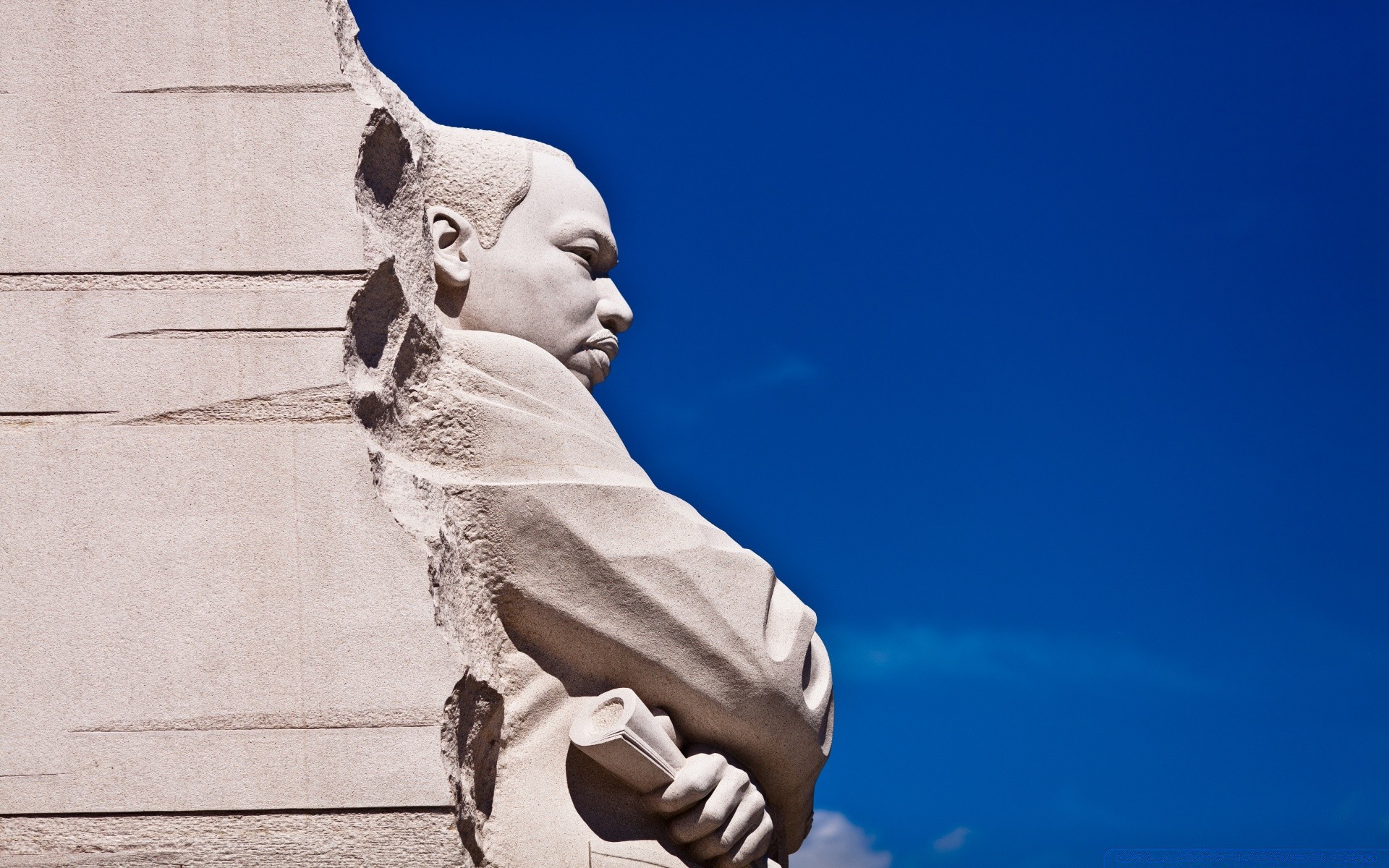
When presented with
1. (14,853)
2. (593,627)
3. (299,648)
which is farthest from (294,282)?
(14,853)

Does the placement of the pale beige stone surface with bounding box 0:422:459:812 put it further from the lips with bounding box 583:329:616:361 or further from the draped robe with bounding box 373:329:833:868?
→ the lips with bounding box 583:329:616:361

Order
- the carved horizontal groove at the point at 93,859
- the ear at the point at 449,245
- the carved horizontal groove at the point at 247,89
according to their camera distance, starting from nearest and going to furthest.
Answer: the carved horizontal groove at the point at 93,859
the carved horizontal groove at the point at 247,89
the ear at the point at 449,245

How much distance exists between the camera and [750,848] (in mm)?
4996

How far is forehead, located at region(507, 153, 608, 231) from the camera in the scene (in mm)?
5488

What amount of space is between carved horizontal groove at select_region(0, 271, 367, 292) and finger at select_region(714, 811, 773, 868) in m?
2.02

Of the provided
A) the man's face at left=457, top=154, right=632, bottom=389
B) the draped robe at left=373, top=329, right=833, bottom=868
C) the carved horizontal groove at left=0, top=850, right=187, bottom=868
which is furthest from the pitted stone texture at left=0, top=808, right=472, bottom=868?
the man's face at left=457, top=154, right=632, bottom=389

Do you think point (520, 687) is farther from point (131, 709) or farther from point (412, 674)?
point (131, 709)

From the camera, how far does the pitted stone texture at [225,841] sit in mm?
4188

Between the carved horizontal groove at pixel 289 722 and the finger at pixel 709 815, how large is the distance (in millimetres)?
951

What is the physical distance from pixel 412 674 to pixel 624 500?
939 millimetres

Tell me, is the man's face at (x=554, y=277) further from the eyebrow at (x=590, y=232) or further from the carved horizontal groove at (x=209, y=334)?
the carved horizontal groove at (x=209, y=334)

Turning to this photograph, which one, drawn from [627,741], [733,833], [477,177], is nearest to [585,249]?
[477,177]

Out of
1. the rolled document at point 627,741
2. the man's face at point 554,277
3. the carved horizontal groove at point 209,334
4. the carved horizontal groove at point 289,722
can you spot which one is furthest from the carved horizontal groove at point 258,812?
the man's face at point 554,277

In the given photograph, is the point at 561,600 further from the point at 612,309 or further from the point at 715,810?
the point at 612,309
